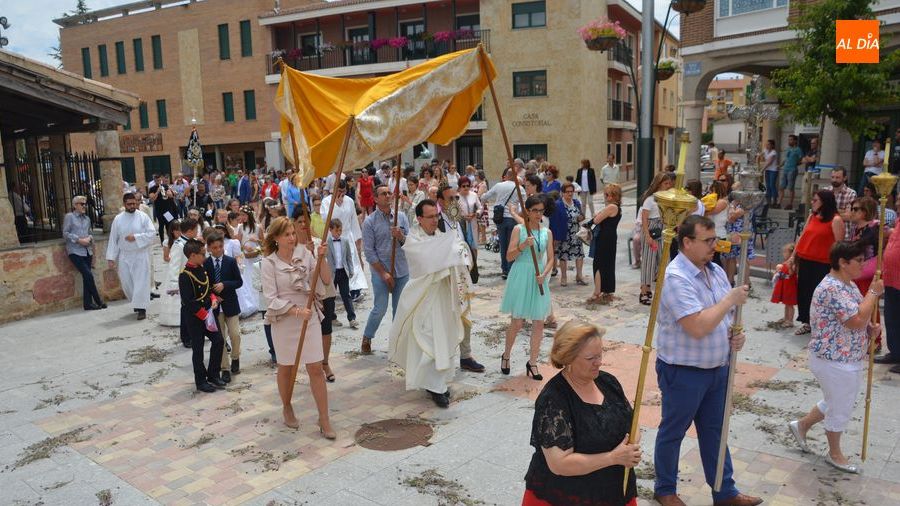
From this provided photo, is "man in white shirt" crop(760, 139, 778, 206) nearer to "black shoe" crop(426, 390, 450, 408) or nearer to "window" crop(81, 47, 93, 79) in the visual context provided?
"black shoe" crop(426, 390, 450, 408)

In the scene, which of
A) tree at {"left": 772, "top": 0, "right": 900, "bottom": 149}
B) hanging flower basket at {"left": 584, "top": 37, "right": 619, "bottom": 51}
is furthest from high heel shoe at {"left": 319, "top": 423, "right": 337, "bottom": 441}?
hanging flower basket at {"left": 584, "top": 37, "right": 619, "bottom": 51}

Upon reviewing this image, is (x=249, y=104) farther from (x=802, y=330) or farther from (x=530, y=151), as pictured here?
(x=802, y=330)

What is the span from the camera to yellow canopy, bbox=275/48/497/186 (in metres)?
5.52

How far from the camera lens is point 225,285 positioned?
21.8 feet

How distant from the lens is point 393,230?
691 centimetres

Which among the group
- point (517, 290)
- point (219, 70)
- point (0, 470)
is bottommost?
point (0, 470)

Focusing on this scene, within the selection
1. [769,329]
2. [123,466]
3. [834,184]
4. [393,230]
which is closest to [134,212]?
[393,230]

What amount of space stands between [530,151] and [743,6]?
1492 centimetres

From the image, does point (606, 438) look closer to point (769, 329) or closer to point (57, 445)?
point (57, 445)

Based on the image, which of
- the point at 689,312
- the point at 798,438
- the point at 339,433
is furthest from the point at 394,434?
the point at 798,438

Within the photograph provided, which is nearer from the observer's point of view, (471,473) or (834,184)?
(471,473)

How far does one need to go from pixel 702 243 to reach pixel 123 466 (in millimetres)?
4356

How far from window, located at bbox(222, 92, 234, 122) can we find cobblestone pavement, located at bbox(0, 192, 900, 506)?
30.2 metres

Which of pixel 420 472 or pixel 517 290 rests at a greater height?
pixel 517 290
